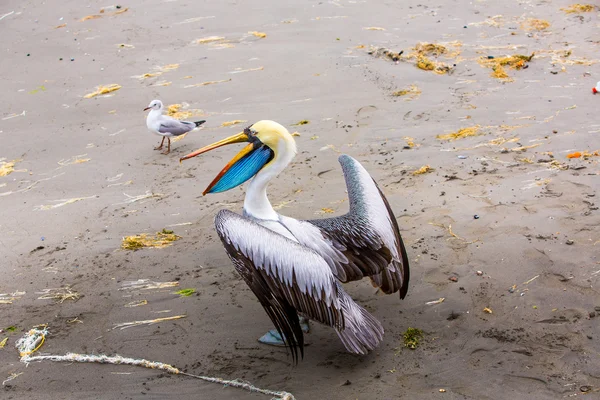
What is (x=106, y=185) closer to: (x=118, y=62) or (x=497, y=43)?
(x=118, y=62)

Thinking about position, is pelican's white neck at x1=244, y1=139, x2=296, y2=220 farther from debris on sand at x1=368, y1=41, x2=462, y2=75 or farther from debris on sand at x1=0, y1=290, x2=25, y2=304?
debris on sand at x1=368, y1=41, x2=462, y2=75

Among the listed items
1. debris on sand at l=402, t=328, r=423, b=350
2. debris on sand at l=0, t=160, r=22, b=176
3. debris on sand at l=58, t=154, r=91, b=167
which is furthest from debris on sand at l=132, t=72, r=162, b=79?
debris on sand at l=402, t=328, r=423, b=350

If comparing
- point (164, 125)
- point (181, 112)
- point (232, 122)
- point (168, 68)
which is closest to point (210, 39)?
point (168, 68)

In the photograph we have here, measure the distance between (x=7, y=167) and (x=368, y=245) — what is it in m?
4.15

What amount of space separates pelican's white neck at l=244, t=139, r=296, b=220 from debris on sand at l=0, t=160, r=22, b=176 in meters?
3.39

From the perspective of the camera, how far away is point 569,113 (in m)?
6.17

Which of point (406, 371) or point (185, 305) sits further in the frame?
point (185, 305)

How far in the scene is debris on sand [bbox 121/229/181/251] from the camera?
484 centimetres

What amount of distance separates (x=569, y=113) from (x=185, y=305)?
426 centimetres

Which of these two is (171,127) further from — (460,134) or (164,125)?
(460,134)

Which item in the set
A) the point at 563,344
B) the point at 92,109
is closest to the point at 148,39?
the point at 92,109

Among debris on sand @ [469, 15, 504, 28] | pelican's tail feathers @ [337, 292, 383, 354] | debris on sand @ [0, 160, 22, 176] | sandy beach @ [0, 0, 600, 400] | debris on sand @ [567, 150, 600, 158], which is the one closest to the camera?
pelican's tail feathers @ [337, 292, 383, 354]

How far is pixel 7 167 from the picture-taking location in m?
6.21

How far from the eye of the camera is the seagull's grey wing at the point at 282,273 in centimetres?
341
